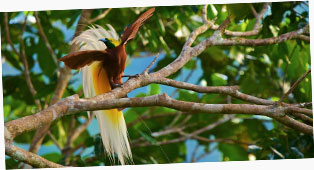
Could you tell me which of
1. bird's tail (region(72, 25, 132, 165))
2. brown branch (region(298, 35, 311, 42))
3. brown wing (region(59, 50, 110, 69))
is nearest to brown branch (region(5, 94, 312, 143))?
brown wing (region(59, 50, 110, 69))

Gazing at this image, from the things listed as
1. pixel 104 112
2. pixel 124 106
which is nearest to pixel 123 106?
pixel 124 106

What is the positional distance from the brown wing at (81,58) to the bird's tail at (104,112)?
0.06 m

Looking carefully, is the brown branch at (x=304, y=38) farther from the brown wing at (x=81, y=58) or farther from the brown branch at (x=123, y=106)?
the brown wing at (x=81, y=58)

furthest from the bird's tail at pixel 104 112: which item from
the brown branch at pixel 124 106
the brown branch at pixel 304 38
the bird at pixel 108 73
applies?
the brown branch at pixel 304 38

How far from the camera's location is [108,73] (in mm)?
1394

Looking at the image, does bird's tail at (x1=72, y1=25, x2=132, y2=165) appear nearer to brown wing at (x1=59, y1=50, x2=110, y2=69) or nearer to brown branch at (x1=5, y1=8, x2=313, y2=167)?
brown wing at (x1=59, y1=50, x2=110, y2=69)

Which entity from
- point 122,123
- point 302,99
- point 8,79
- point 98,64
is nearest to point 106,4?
point 98,64

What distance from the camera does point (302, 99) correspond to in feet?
5.44

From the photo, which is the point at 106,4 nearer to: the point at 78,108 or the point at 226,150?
the point at 78,108

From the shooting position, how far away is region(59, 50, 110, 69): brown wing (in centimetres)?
121

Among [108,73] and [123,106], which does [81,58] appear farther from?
[123,106]

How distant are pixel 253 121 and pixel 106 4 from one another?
3.35ft

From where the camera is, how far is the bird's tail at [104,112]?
1.41m

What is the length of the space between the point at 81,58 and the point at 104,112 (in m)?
0.27
